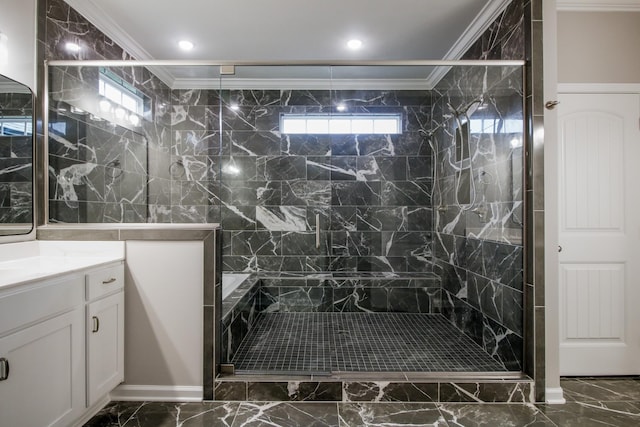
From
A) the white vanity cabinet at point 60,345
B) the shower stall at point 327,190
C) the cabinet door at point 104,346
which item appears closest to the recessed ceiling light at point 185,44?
the shower stall at point 327,190

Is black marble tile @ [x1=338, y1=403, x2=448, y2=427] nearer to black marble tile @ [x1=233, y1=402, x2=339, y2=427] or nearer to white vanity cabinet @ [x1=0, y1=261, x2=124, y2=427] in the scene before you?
black marble tile @ [x1=233, y1=402, x2=339, y2=427]

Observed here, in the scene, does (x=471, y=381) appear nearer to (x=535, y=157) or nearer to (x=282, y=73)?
(x=535, y=157)

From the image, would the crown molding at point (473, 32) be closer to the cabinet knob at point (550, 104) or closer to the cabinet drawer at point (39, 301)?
the cabinet knob at point (550, 104)

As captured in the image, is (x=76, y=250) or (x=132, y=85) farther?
(x=132, y=85)

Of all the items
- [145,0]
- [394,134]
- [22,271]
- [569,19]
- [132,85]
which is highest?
[145,0]

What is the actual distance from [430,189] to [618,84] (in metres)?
1.68

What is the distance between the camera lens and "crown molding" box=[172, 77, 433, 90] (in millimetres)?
3359

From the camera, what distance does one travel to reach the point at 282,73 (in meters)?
3.30

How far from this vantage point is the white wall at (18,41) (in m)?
1.85

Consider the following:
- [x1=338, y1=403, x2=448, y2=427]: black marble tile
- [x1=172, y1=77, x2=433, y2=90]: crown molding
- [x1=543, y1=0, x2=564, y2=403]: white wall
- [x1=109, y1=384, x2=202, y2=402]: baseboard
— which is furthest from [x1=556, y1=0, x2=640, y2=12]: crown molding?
[x1=109, y1=384, x2=202, y2=402]: baseboard

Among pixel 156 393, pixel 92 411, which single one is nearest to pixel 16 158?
pixel 92 411

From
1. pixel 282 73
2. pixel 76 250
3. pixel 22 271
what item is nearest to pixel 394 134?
pixel 282 73

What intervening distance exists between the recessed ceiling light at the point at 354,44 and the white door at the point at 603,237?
1.60 meters

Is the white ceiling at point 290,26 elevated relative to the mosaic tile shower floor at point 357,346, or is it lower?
elevated
